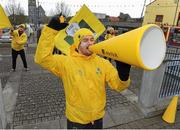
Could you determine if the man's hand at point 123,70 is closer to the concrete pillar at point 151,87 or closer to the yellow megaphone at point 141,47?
the yellow megaphone at point 141,47

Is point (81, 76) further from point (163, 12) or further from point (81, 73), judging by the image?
point (163, 12)

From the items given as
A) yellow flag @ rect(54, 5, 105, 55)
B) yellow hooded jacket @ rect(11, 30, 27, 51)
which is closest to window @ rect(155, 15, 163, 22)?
yellow hooded jacket @ rect(11, 30, 27, 51)

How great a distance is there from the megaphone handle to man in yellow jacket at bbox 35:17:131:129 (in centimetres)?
4

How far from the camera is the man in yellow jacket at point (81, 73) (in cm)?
210

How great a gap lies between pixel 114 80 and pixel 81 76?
0.37m

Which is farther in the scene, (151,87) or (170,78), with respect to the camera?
(170,78)

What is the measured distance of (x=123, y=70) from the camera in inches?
75.0

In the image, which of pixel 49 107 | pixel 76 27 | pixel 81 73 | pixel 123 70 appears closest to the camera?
pixel 123 70

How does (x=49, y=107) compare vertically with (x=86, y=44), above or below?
below

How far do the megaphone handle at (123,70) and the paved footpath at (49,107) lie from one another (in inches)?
88.8

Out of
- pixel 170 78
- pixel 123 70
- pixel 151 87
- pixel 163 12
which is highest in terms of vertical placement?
pixel 163 12

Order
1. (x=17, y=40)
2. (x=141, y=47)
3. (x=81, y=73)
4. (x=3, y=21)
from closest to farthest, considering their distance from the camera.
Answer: (x=141, y=47), (x=81, y=73), (x=3, y=21), (x=17, y=40)

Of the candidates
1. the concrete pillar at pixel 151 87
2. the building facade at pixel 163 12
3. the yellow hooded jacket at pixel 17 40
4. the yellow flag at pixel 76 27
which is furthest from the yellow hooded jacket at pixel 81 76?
the building facade at pixel 163 12

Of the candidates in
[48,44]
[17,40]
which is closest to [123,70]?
[48,44]
